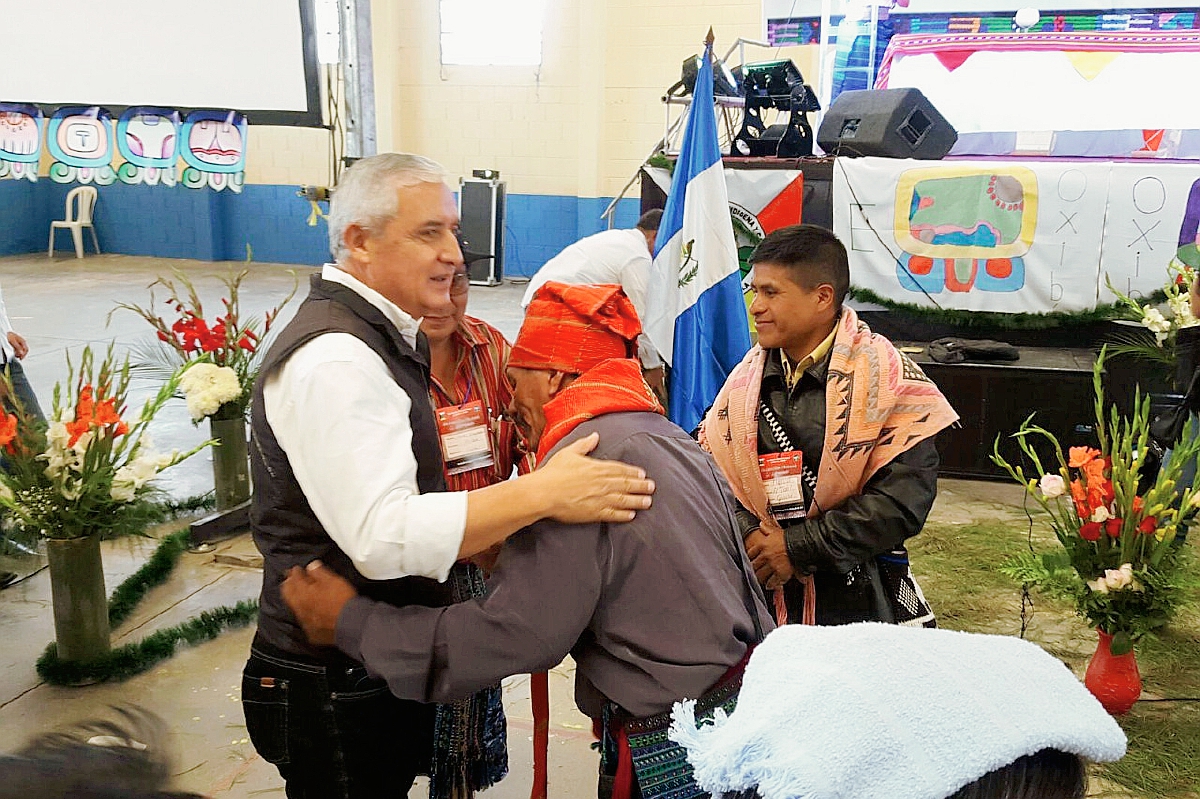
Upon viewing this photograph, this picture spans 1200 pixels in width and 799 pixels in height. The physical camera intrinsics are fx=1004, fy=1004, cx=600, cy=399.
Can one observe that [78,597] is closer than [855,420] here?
No

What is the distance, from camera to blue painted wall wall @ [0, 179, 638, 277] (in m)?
11.3

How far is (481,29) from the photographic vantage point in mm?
11102

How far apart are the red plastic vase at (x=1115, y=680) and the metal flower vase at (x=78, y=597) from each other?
2.94 metres

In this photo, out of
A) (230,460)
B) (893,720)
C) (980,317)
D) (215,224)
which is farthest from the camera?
(215,224)

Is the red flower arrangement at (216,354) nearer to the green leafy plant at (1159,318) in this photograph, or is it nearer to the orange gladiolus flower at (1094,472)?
the orange gladiolus flower at (1094,472)

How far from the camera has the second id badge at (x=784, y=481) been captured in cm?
221

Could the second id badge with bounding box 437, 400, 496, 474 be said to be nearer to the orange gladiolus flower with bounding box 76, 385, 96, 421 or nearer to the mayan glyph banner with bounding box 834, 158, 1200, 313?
the orange gladiolus flower with bounding box 76, 385, 96, 421

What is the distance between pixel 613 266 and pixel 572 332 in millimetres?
3034

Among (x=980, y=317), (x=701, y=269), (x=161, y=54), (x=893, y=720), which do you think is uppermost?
(x=161, y=54)

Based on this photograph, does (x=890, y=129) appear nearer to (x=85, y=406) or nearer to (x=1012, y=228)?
(x=1012, y=228)

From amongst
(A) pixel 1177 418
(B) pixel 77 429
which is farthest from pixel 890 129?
(B) pixel 77 429

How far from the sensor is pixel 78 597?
305 centimetres

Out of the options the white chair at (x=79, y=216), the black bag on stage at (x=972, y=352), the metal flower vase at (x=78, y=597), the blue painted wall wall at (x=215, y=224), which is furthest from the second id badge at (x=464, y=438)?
the white chair at (x=79, y=216)

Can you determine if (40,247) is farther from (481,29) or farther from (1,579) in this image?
(1,579)
